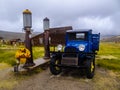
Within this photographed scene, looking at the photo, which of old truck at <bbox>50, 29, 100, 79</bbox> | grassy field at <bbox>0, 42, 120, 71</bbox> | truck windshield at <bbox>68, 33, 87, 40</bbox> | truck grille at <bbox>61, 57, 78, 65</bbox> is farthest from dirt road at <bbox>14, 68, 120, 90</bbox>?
grassy field at <bbox>0, 42, 120, 71</bbox>

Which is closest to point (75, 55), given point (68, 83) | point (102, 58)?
point (68, 83)

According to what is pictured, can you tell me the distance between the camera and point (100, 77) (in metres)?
9.95

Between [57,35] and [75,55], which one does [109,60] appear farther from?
[75,55]

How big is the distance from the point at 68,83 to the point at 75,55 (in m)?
1.93

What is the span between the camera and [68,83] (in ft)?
28.0

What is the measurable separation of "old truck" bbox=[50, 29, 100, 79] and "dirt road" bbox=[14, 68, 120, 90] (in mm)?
539

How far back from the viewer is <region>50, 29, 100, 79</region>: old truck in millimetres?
9672

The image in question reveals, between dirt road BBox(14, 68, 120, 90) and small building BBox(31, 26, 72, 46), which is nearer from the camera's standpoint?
dirt road BBox(14, 68, 120, 90)

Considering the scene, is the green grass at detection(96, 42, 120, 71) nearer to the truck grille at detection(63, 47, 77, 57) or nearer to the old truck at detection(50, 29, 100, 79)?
the old truck at detection(50, 29, 100, 79)

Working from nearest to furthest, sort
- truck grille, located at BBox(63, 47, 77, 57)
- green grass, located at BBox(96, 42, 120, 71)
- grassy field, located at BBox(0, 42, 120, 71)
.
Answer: truck grille, located at BBox(63, 47, 77, 57) → green grass, located at BBox(96, 42, 120, 71) → grassy field, located at BBox(0, 42, 120, 71)

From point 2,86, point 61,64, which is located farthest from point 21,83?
point 61,64

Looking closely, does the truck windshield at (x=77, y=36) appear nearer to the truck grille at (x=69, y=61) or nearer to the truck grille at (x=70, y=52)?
the truck grille at (x=70, y=52)

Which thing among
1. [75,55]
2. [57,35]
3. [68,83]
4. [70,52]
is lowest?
[68,83]

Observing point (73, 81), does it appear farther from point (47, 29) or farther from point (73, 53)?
point (47, 29)
